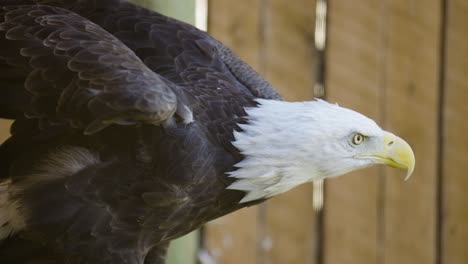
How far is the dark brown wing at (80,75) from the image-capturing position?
2961 millimetres

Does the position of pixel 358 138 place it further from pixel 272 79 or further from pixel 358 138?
pixel 272 79

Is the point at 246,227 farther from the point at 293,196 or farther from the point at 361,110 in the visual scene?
the point at 361,110

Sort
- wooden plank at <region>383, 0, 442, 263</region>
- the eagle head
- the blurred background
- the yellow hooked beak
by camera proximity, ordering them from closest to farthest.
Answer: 1. the eagle head
2. the yellow hooked beak
3. the blurred background
4. wooden plank at <region>383, 0, 442, 263</region>

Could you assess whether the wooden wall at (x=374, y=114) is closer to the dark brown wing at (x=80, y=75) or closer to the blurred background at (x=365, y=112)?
the blurred background at (x=365, y=112)

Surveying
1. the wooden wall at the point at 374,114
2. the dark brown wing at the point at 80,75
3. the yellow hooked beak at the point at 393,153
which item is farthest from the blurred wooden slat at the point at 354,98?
the dark brown wing at the point at 80,75

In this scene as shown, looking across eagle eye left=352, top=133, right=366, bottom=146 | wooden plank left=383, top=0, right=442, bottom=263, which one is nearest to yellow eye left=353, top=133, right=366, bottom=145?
eagle eye left=352, top=133, right=366, bottom=146

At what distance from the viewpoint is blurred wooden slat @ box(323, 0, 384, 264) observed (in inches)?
187

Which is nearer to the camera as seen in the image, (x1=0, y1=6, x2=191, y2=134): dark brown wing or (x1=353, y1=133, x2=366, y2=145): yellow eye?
(x1=0, y1=6, x2=191, y2=134): dark brown wing

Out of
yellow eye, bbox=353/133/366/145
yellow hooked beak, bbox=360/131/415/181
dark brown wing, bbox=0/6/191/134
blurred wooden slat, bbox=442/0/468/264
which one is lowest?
blurred wooden slat, bbox=442/0/468/264

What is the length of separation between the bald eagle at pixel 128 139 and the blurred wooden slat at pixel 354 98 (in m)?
1.27

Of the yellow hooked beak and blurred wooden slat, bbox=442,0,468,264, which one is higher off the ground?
the yellow hooked beak

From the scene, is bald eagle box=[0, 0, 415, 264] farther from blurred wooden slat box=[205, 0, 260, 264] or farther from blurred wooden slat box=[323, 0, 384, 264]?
blurred wooden slat box=[323, 0, 384, 264]

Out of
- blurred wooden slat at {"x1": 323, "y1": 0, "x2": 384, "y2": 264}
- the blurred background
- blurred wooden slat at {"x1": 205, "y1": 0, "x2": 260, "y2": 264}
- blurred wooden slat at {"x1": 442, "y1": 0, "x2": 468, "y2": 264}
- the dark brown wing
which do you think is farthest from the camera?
blurred wooden slat at {"x1": 442, "y1": 0, "x2": 468, "y2": 264}

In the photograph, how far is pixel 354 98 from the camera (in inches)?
189
